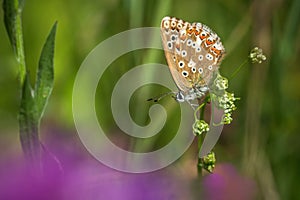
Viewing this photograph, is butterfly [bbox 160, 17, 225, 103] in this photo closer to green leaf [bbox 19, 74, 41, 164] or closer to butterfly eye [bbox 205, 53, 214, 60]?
butterfly eye [bbox 205, 53, 214, 60]

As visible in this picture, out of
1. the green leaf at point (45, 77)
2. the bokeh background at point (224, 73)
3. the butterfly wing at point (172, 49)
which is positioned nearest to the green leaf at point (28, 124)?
the green leaf at point (45, 77)

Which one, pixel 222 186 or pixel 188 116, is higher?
pixel 188 116

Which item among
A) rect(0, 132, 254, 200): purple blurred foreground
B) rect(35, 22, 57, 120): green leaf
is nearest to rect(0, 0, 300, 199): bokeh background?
rect(35, 22, 57, 120): green leaf

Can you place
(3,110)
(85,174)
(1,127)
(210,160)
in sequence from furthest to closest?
(3,110)
(1,127)
(210,160)
(85,174)

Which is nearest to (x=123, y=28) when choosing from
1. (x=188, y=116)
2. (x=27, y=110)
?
(x=188, y=116)

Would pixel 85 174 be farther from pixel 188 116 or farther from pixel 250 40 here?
pixel 250 40

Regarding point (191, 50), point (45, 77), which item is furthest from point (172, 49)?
point (45, 77)

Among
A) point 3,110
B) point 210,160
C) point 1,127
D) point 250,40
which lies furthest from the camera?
point 250,40
